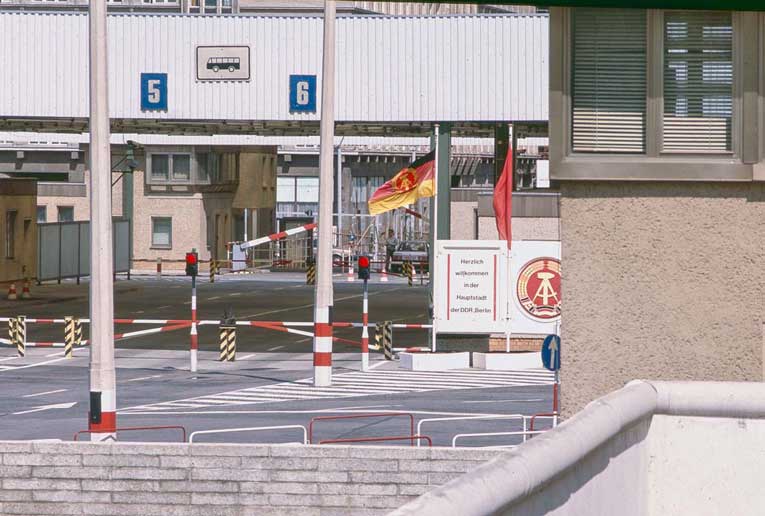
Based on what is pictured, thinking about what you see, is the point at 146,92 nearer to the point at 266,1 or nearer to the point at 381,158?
the point at 266,1

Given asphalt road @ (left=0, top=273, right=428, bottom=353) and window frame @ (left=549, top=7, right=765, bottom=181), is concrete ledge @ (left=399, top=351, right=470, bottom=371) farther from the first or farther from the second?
window frame @ (left=549, top=7, right=765, bottom=181)

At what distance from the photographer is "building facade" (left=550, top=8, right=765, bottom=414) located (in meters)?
12.5

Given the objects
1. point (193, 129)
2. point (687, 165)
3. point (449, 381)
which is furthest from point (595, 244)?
point (193, 129)

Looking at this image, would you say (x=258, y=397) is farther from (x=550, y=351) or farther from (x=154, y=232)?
(x=154, y=232)

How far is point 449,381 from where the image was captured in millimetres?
37500

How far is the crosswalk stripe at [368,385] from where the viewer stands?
33281mm

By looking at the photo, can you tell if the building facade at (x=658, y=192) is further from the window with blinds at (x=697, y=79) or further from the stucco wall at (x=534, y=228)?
the stucco wall at (x=534, y=228)

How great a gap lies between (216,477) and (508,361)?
72.6ft

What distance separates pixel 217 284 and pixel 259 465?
59.6 metres

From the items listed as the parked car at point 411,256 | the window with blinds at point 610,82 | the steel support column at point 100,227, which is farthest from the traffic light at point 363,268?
the parked car at point 411,256

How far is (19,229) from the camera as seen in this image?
7138 cm

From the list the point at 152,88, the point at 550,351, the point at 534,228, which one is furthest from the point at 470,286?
the point at 550,351

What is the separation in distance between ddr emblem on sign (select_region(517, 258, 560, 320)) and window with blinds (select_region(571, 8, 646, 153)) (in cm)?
2712

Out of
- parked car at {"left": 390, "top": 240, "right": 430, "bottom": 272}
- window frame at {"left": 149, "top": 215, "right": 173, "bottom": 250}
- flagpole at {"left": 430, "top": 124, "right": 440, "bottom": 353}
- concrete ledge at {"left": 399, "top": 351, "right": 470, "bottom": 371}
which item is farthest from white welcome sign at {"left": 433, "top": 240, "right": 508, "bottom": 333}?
window frame at {"left": 149, "top": 215, "right": 173, "bottom": 250}
